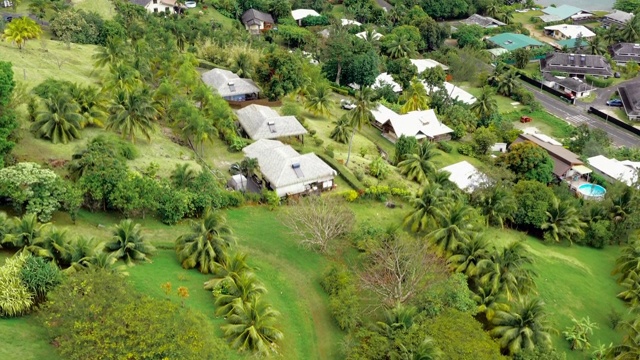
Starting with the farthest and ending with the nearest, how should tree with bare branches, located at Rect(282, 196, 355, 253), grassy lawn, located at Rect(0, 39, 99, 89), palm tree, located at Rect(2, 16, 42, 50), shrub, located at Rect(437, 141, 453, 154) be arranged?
shrub, located at Rect(437, 141, 453, 154)
palm tree, located at Rect(2, 16, 42, 50)
grassy lawn, located at Rect(0, 39, 99, 89)
tree with bare branches, located at Rect(282, 196, 355, 253)

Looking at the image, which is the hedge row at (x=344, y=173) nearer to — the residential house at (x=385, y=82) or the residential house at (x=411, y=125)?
the residential house at (x=411, y=125)

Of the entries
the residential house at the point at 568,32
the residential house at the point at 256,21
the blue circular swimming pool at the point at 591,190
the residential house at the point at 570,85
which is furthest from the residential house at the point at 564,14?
the blue circular swimming pool at the point at 591,190

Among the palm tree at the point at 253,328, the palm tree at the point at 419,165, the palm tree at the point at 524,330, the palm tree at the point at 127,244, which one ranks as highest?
the palm tree at the point at 127,244

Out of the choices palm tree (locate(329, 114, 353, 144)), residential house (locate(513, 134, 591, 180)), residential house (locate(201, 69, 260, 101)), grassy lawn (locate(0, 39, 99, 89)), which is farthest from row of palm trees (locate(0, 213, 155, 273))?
residential house (locate(513, 134, 591, 180))

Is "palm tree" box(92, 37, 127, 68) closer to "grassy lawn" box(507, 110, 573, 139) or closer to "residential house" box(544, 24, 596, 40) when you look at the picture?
"grassy lawn" box(507, 110, 573, 139)

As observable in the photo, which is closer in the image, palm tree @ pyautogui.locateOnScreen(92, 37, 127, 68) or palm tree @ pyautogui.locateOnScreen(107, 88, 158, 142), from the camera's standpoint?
palm tree @ pyautogui.locateOnScreen(107, 88, 158, 142)

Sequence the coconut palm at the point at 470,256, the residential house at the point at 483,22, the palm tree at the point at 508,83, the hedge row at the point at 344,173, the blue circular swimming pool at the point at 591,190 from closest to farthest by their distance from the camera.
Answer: the coconut palm at the point at 470,256, the hedge row at the point at 344,173, the blue circular swimming pool at the point at 591,190, the palm tree at the point at 508,83, the residential house at the point at 483,22

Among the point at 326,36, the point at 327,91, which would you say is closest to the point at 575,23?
the point at 326,36
